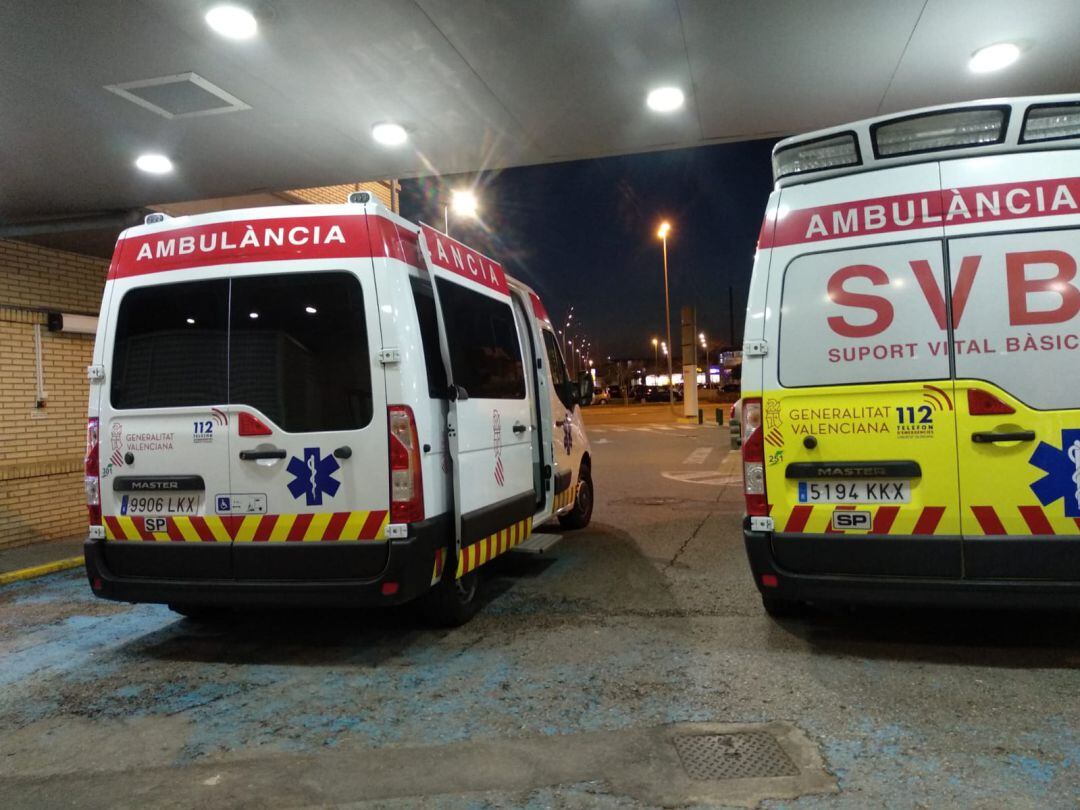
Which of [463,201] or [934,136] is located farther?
[463,201]

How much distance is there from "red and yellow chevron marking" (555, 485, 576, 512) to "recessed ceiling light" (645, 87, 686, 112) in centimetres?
370

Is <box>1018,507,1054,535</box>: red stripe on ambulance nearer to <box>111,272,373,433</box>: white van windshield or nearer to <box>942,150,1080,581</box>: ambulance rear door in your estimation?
<box>942,150,1080,581</box>: ambulance rear door

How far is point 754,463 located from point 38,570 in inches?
265

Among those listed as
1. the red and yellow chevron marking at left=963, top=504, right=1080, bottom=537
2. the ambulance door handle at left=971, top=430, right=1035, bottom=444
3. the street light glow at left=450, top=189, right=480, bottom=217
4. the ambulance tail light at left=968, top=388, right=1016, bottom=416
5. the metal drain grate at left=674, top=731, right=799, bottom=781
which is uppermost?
the street light glow at left=450, top=189, right=480, bottom=217

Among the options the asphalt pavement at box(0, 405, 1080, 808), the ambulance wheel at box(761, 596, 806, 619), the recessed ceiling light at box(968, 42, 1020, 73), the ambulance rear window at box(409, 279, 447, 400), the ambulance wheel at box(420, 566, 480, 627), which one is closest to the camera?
the asphalt pavement at box(0, 405, 1080, 808)

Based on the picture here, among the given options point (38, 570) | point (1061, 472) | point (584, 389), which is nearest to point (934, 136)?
point (1061, 472)

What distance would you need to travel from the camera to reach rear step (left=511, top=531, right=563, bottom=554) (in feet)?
20.3

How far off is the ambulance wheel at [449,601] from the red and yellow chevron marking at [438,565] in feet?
0.36

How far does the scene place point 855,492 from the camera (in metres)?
4.14

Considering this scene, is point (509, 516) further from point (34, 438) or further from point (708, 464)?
point (708, 464)

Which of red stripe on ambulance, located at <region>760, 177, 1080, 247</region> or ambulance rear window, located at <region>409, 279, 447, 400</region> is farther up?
red stripe on ambulance, located at <region>760, 177, 1080, 247</region>

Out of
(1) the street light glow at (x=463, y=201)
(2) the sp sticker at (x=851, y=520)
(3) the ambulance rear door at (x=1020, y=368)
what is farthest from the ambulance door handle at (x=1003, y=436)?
(1) the street light glow at (x=463, y=201)

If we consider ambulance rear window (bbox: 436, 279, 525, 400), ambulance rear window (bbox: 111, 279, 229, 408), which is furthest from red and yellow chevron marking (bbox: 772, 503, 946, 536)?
ambulance rear window (bbox: 111, 279, 229, 408)

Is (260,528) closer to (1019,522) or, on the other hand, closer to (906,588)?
(906,588)
